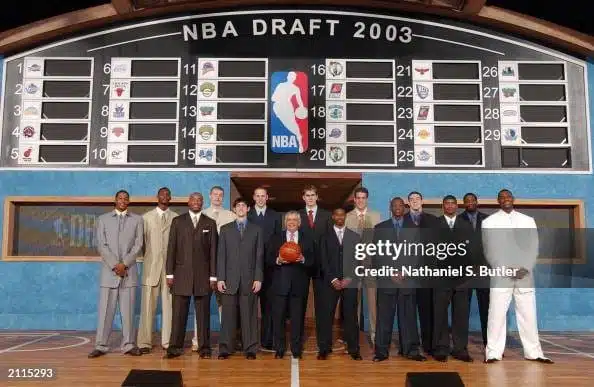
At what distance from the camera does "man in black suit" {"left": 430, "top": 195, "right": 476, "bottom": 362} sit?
541 cm

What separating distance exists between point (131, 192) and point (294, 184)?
2.32 metres

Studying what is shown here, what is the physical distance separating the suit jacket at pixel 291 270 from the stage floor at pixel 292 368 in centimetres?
69

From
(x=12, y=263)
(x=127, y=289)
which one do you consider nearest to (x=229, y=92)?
(x=127, y=289)

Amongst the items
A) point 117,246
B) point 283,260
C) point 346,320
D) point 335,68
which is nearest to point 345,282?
point 346,320

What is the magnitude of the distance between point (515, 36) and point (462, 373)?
5.35 metres

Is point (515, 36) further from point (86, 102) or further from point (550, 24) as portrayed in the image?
point (86, 102)

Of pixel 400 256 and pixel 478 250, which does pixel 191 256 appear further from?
pixel 478 250

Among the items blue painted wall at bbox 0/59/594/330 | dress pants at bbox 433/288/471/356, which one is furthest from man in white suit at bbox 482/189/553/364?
blue painted wall at bbox 0/59/594/330

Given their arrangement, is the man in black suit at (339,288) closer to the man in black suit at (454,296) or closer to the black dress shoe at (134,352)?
the man in black suit at (454,296)

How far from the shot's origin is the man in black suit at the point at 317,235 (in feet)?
18.1

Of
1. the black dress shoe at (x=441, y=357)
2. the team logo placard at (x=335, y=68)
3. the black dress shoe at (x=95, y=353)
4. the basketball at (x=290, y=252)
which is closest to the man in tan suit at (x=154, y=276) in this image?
the black dress shoe at (x=95, y=353)

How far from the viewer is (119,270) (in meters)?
5.54

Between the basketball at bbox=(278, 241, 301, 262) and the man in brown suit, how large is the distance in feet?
2.45

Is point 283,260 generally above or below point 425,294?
above
